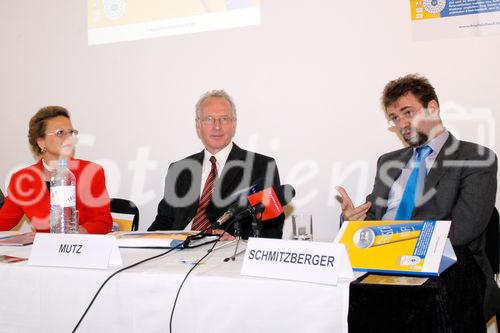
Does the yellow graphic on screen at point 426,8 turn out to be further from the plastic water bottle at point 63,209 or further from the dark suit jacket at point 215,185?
the plastic water bottle at point 63,209

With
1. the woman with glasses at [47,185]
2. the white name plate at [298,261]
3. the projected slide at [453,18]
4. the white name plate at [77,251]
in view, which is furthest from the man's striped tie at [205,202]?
the projected slide at [453,18]

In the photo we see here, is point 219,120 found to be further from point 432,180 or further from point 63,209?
point 432,180

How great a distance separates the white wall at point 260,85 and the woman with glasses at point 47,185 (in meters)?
0.84

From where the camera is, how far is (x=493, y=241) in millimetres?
2053

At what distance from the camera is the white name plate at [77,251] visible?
4.51ft

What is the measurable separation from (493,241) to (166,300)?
1489mm

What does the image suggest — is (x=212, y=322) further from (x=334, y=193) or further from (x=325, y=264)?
(x=334, y=193)

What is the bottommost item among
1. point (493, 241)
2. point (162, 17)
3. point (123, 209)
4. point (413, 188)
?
point (493, 241)

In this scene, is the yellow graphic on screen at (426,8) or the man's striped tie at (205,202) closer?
the man's striped tie at (205,202)

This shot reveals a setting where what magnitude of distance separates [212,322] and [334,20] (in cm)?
242

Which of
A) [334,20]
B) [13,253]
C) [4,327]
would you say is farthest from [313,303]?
[334,20]

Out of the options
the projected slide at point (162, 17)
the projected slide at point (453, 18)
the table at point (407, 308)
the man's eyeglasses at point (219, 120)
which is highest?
the projected slide at point (162, 17)

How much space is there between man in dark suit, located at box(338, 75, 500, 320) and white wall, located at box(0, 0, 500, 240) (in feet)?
1.82

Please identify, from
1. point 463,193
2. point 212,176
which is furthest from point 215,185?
point 463,193
